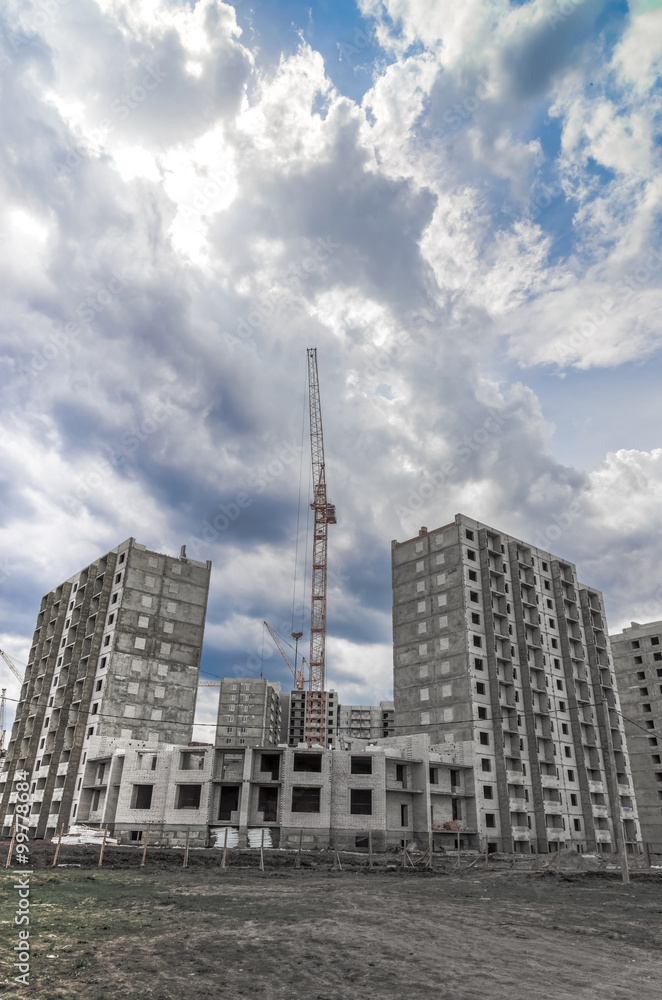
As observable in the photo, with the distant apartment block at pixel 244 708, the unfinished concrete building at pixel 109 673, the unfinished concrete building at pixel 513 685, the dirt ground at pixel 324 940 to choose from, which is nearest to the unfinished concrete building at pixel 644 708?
the unfinished concrete building at pixel 513 685

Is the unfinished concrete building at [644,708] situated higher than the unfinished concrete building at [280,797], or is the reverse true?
the unfinished concrete building at [644,708]

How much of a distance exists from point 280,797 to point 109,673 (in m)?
30.3

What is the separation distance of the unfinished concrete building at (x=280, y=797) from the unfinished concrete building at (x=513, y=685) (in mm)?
8457

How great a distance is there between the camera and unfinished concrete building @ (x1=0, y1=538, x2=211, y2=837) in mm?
81938

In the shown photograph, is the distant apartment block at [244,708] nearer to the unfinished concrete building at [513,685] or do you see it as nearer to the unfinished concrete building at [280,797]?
Answer: the unfinished concrete building at [513,685]


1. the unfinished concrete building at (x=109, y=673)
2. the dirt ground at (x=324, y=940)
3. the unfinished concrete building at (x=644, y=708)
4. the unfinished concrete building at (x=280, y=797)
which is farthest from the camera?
the unfinished concrete building at (x=644, y=708)

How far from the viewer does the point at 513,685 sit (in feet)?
276

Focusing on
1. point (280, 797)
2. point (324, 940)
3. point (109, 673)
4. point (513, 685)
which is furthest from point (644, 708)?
point (324, 940)

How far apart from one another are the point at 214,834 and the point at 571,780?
48947 millimetres

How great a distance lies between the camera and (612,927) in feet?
67.8

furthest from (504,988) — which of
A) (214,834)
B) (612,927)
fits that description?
(214,834)

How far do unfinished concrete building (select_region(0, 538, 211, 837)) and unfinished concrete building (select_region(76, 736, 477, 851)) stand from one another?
1190 centimetres

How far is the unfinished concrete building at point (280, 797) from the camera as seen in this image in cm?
6550

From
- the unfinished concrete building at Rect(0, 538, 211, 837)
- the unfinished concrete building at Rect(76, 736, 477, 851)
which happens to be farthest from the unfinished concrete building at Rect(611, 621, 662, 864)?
the unfinished concrete building at Rect(0, 538, 211, 837)
